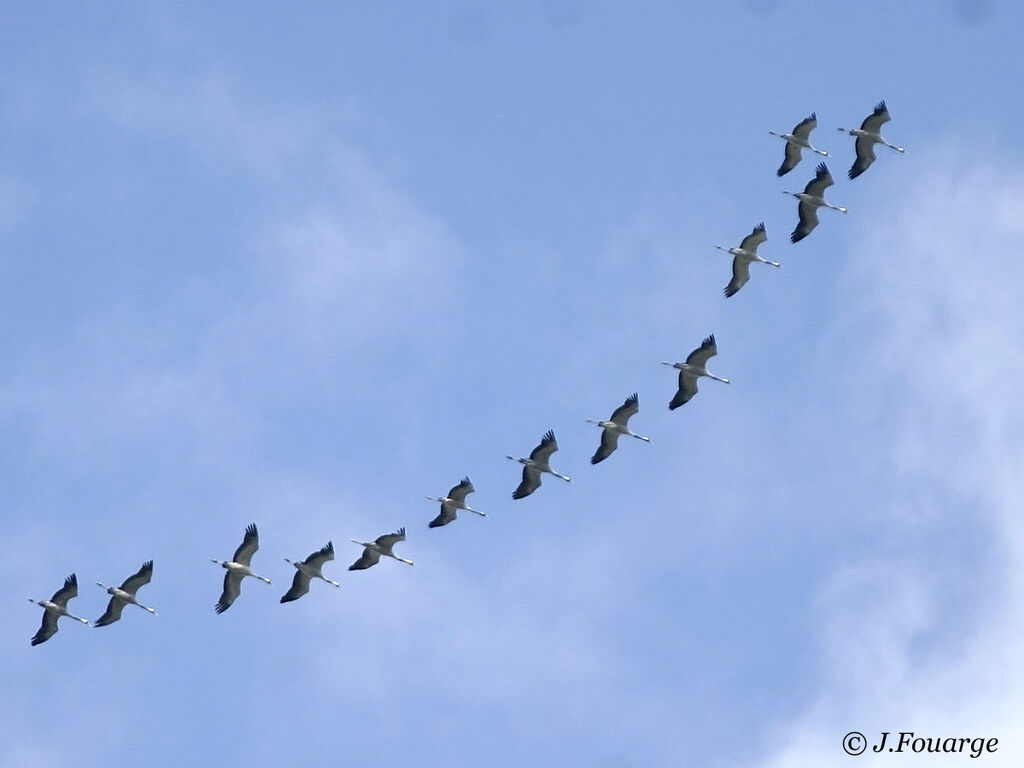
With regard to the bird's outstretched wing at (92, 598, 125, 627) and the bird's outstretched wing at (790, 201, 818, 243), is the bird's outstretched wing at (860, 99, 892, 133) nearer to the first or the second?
the bird's outstretched wing at (790, 201, 818, 243)

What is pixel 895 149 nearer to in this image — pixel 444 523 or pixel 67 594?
pixel 444 523

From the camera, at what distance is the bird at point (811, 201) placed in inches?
3034

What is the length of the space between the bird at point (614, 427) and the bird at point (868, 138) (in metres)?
10.5

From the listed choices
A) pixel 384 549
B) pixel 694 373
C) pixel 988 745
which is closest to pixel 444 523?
pixel 384 549

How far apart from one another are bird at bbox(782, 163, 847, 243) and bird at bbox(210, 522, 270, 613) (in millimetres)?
20282

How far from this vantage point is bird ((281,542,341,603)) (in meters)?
75.1

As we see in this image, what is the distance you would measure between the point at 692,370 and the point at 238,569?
16.1 meters

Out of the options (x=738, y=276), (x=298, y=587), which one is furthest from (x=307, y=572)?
(x=738, y=276)

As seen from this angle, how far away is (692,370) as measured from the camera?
76.9 m

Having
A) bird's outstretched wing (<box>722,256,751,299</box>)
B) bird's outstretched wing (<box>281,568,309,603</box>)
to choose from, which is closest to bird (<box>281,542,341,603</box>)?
bird's outstretched wing (<box>281,568,309,603</box>)

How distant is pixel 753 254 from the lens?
77312 millimetres

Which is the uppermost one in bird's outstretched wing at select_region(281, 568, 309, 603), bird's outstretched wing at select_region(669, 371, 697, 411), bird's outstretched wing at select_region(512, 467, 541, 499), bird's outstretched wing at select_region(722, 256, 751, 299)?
bird's outstretched wing at select_region(722, 256, 751, 299)

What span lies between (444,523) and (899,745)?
65.7 feet

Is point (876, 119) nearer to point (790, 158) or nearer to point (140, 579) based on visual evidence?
point (790, 158)
